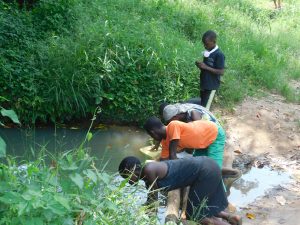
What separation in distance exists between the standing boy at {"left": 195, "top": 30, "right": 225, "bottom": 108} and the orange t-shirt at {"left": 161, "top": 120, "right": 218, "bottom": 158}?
176cm

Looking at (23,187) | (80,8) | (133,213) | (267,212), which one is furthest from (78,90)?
(23,187)

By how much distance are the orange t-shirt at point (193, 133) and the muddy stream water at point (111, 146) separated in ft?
4.30

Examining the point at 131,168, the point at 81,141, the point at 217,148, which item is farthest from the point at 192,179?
the point at 81,141

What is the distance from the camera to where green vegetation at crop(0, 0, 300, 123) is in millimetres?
7934

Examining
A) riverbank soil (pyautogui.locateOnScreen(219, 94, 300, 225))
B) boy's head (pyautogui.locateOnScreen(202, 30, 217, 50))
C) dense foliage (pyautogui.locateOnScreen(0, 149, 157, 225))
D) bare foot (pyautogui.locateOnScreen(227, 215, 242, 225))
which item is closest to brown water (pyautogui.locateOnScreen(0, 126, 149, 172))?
riverbank soil (pyautogui.locateOnScreen(219, 94, 300, 225))

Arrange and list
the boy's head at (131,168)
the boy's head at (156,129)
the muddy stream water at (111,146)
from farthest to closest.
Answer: the muddy stream water at (111,146)
the boy's head at (156,129)
the boy's head at (131,168)

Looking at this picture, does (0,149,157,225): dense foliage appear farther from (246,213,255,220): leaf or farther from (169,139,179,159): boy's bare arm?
(246,213,255,220): leaf

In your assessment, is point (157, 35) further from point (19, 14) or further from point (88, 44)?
point (19, 14)

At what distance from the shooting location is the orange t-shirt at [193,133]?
508cm

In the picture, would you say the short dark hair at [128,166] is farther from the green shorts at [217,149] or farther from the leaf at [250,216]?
the leaf at [250,216]

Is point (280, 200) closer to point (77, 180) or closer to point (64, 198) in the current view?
point (77, 180)

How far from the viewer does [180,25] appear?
10852mm

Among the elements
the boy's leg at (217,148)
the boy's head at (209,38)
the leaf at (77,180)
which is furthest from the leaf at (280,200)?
the leaf at (77,180)

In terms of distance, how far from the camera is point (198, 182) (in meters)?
4.71
